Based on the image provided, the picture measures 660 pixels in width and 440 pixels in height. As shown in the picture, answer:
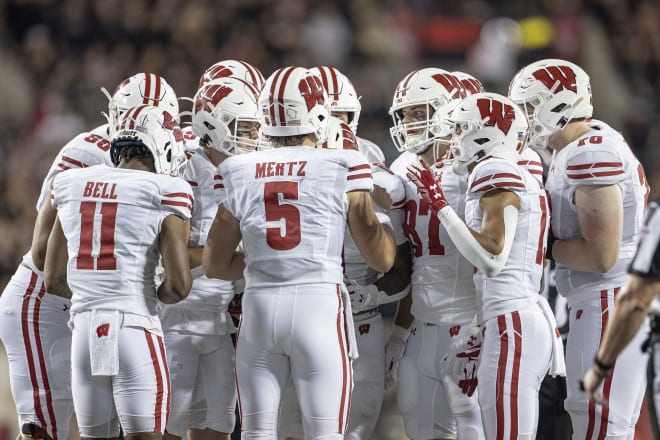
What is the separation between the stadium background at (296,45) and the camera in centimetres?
1170

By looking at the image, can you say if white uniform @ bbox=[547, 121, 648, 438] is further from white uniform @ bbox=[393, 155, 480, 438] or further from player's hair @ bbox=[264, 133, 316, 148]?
player's hair @ bbox=[264, 133, 316, 148]

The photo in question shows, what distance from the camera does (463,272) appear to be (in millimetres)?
5383

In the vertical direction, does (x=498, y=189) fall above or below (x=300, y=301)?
above

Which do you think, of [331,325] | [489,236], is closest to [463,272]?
[489,236]

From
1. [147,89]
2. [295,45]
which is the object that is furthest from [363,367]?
[295,45]

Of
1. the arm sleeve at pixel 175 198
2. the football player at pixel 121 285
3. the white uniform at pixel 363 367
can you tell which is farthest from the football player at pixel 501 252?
the football player at pixel 121 285

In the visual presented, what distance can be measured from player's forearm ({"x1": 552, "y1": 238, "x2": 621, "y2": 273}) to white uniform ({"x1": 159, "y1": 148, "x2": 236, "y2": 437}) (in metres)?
1.67

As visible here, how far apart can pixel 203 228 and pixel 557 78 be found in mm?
1953

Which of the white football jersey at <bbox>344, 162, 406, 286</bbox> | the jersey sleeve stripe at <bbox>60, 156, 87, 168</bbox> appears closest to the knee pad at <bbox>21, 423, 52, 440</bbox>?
the jersey sleeve stripe at <bbox>60, 156, 87, 168</bbox>

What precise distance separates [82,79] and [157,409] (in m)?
7.70

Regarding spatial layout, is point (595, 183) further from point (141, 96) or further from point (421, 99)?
A: point (141, 96)

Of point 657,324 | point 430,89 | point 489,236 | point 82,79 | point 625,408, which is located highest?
point 82,79

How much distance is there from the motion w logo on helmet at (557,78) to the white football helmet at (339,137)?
1.00 metres

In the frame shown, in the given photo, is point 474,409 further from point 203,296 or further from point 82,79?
point 82,79
